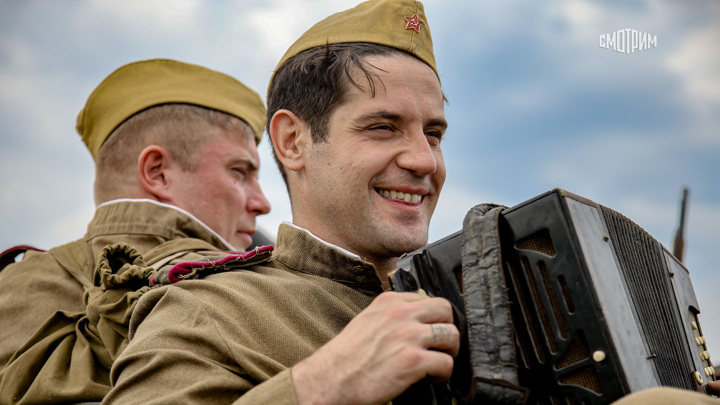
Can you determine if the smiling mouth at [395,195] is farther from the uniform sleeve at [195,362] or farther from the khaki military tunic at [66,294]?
the khaki military tunic at [66,294]

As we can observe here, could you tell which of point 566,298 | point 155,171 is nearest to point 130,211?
point 155,171

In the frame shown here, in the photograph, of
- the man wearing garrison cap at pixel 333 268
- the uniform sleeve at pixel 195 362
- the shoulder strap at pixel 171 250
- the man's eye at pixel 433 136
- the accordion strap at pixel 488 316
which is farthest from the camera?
the shoulder strap at pixel 171 250

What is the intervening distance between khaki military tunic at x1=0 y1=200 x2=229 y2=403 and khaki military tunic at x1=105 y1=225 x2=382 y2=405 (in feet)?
2.37

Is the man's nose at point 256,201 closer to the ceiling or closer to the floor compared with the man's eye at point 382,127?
closer to the ceiling

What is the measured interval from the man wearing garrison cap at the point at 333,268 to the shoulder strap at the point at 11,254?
156 centimetres

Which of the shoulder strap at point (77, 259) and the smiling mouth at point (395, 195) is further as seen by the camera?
the shoulder strap at point (77, 259)

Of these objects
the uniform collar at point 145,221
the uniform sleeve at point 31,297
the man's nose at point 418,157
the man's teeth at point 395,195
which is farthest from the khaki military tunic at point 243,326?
the uniform collar at point 145,221

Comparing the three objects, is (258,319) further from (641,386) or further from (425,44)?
(425,44)

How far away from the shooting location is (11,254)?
12.3ft

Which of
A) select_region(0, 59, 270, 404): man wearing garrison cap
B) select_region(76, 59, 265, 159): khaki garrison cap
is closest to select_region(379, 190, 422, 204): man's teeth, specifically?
select_region(0, 59, 270, 404): man wearing garrison cap

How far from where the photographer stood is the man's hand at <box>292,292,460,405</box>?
170 cm

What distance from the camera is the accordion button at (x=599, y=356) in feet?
5.65

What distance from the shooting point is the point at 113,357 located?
2762 mm

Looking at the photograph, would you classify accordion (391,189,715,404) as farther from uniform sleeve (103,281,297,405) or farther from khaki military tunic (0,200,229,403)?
khaki military tunic (0,200,229,403)
